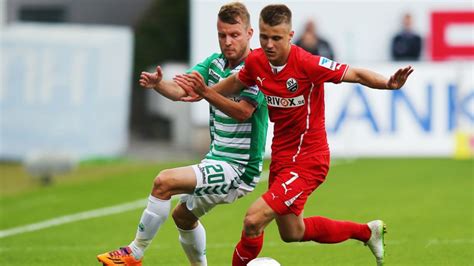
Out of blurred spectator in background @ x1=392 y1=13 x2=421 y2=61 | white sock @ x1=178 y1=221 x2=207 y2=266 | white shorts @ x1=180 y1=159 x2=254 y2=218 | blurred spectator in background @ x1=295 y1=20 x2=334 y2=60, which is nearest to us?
white shorts @ x1=180 y1=159 x2=254 y2=218

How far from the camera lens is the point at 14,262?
1094cm

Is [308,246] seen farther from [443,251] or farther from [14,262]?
[14,262]

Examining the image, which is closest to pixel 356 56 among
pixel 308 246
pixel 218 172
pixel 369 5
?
pixel 369 5

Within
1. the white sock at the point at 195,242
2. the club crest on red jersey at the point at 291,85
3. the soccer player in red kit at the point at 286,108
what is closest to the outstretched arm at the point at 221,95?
the soccer player in red kit at the point at 286,108

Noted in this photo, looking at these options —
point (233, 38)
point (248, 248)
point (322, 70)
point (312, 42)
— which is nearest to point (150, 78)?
point (233, 38)

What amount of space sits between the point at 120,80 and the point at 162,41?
177 inches

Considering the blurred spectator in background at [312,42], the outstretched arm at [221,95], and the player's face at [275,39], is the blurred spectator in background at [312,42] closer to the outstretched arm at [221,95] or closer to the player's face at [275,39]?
the outstretched arm at [221,95]

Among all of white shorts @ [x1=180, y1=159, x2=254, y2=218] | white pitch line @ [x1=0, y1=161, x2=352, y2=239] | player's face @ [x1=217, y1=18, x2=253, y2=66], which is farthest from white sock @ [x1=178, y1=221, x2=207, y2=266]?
white pitch line @ [x1=0, y1=161, x2=352, y2=239]

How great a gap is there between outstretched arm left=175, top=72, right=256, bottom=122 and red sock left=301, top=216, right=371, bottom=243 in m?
0.98

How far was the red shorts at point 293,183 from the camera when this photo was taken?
8.56 metres

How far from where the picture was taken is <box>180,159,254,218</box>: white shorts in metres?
8.81

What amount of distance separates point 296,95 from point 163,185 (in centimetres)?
119

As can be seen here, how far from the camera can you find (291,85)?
8.60 m

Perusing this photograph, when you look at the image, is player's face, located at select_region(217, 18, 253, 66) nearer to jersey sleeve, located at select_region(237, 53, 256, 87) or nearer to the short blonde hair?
the short blonde hair
